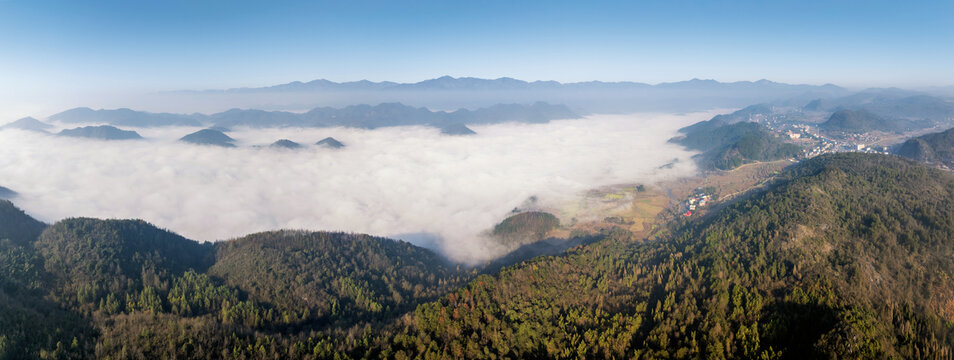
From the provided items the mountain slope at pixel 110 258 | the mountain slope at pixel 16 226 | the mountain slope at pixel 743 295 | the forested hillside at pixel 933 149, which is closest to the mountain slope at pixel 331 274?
the mountain slope at pixel 110 258

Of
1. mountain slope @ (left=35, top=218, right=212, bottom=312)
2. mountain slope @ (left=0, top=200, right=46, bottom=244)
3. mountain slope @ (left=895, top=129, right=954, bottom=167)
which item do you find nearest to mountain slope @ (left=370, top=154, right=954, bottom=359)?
mountain slope @ (left=35, top=218, right=212, bottom=312)

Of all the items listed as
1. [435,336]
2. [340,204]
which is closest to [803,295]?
[435,336]

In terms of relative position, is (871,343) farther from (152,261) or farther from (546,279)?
(152,261)


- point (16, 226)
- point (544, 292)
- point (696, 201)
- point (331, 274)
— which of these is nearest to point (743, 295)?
point (544, 292)

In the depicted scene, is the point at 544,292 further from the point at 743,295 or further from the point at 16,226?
the point at 16,226

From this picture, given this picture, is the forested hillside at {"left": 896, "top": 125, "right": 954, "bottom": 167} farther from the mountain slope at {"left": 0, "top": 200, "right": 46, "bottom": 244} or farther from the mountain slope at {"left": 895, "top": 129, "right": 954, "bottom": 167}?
the mountain slope at {"left": 0, "top": 200, "right": 46, "bottom": 244}

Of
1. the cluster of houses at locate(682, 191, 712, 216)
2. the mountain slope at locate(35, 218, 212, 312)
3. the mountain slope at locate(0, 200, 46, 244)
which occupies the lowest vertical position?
the cluster of houses at locate(682, 191, 712, 216)

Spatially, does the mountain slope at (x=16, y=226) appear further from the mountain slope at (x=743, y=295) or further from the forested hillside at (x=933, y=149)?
the forested hillside at (x=933, y=149)
